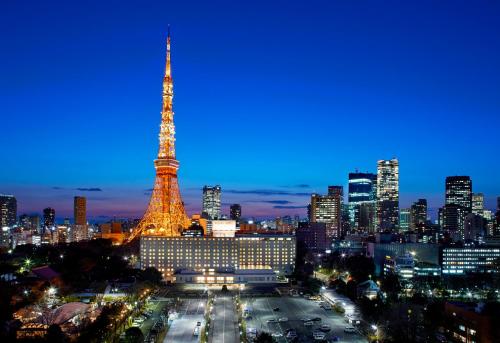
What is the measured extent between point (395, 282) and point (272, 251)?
53.2 feet

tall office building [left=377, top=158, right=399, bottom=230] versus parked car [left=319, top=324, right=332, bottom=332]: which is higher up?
tall office building [left=377, top=158, right=399, bottom=230]

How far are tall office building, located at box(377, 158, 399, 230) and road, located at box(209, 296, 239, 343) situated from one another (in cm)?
8130

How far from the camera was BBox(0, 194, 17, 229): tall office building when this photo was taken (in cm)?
9344

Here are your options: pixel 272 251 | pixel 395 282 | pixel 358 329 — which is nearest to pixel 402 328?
pixel 358 329

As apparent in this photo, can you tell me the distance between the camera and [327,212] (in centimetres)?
10775

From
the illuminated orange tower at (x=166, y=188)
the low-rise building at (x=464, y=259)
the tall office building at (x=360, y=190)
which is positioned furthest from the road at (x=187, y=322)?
the tall office building at (x=360, y=190)

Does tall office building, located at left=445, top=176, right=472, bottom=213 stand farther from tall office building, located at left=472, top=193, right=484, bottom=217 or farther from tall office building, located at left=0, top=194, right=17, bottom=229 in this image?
tall office building, located at left=0, top=194, right=17, bottom=229

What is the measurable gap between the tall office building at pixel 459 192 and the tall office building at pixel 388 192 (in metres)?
12.3

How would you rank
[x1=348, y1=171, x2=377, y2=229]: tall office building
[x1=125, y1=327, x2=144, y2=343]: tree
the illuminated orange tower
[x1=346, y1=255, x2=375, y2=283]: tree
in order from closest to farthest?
[x1=125, y1=327, x2=144, y2=343]: tree → [x1=346, y1=255, x2=375, y2=283]: tree → the illuminated orange tower → [x1=348, y1=171, x2=377, y2=229]: tall office building

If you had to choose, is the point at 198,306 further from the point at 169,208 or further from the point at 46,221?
the point at 46,221

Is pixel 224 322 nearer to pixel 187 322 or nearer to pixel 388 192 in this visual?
pixel 187 322

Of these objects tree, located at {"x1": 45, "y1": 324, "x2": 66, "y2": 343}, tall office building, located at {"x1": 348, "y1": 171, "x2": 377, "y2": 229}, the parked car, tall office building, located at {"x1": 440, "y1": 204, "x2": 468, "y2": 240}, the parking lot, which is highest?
tall office building, located at {"x1": 348, "y1": 171, "x2": 377, "y2": 229}

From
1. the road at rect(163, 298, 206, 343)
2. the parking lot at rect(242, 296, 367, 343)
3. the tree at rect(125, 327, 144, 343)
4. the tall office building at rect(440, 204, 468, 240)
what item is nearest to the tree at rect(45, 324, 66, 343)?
the tree at rect(125, 327, 144, 343)

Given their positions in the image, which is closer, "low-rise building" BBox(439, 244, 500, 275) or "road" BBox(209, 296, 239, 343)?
"road" BBox(209, 296, 239, 343)
